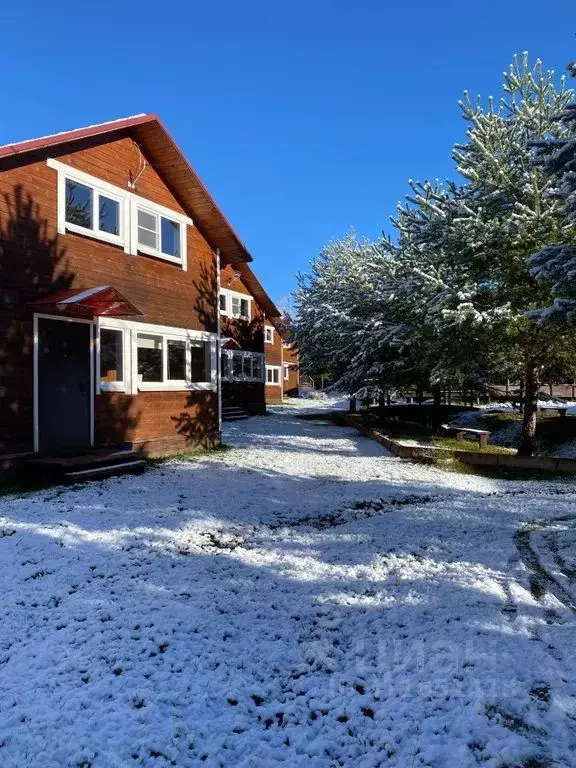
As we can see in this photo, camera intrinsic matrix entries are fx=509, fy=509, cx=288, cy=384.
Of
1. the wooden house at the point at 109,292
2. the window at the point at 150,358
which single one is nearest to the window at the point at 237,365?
the wooden house at the point at 109,292

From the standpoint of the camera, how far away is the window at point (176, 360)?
492 inches

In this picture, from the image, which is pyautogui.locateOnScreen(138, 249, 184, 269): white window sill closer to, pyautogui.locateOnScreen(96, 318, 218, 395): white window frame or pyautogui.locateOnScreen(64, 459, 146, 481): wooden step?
pyautogui.locateOnScreen(96, 318, 218, 395): white window frame

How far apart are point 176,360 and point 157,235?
302cm

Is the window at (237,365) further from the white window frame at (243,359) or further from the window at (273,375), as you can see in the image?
the window at (273,375)

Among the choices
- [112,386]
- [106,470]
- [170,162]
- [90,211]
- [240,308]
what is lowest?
[106,470]

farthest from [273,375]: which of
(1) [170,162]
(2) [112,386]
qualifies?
(2) [112,386]

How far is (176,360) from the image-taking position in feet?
41.8

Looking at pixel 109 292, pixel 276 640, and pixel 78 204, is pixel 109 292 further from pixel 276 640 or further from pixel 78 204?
pixel 276 640

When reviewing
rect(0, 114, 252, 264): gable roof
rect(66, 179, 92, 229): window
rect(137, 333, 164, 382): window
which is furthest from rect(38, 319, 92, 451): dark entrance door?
rect(0, 114, 252, 264): gable roof

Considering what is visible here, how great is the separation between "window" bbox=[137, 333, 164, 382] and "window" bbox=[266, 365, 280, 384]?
26348 millimetres

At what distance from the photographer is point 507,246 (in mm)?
11125

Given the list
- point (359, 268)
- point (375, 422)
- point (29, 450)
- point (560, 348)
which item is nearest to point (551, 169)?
point (560, 348)

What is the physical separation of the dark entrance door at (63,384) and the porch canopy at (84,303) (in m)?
0.41

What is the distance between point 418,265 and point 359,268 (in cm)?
942
